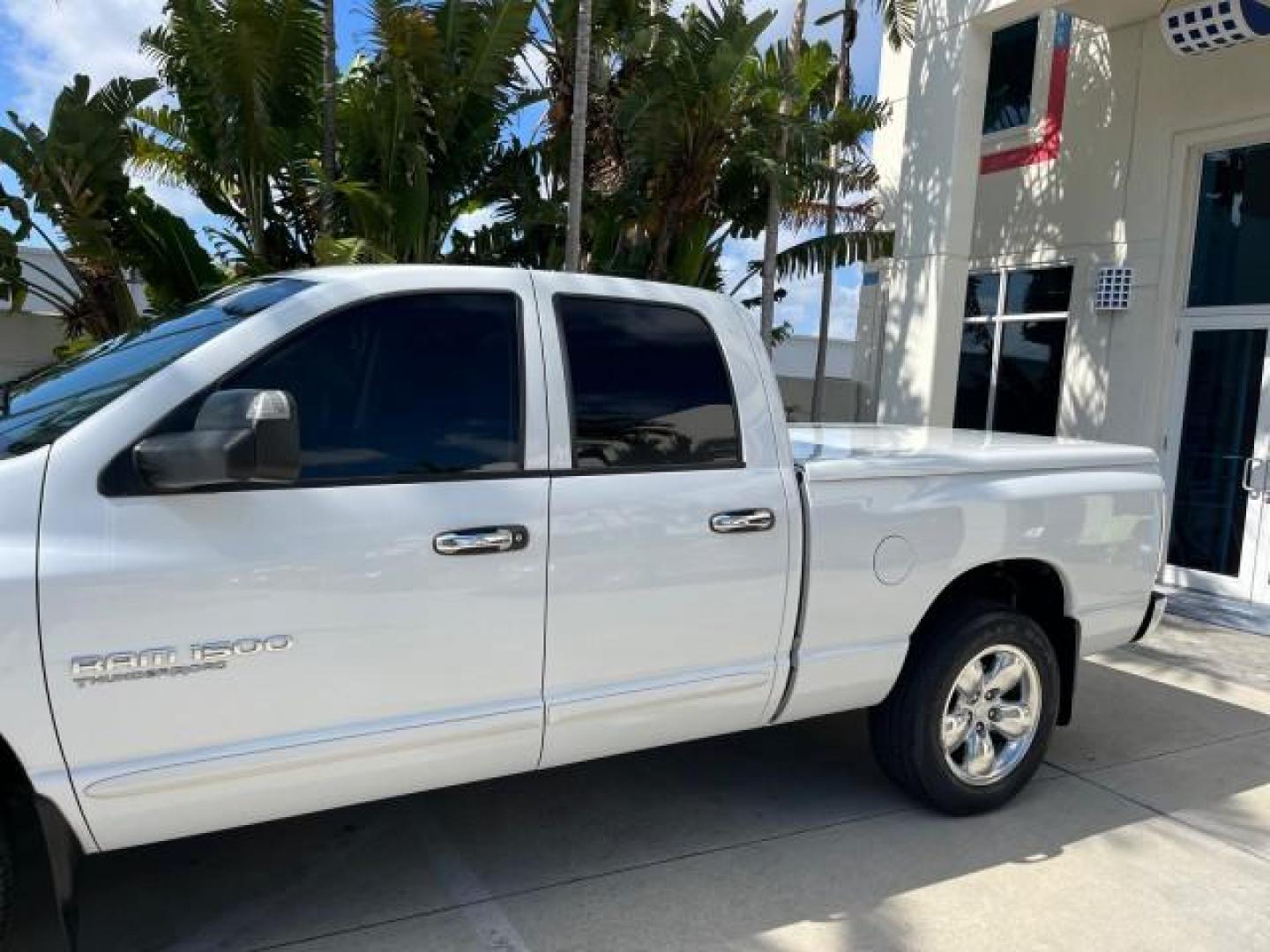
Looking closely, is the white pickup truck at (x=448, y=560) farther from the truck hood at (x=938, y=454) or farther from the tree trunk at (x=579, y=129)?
the tree trunk at (x=579, y=129)

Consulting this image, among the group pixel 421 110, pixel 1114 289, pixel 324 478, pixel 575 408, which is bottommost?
pixel 324 478

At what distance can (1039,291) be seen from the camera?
35.6 ft

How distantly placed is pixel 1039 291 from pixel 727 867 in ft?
28.9

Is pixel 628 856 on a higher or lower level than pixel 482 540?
lower

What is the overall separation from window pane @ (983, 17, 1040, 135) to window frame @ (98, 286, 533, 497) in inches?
371

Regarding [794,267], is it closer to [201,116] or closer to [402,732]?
[201,116]

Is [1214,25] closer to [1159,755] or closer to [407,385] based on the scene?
[1159,755]

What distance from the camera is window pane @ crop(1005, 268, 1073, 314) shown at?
1056 cm

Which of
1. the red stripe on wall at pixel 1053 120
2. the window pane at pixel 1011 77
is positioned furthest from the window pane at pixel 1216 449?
the window pane at pixel 1011 77

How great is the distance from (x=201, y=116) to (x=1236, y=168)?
9569 millimetres

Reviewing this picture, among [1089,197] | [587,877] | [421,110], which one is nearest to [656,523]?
[587,877]

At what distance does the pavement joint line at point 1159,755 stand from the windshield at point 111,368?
3909 mm

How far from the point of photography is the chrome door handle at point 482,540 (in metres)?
2.88

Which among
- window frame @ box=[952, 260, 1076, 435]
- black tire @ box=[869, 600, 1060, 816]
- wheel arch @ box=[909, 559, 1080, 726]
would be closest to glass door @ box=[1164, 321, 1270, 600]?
window frame @ box=[952, 260, 1076, 435]
